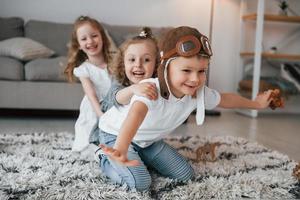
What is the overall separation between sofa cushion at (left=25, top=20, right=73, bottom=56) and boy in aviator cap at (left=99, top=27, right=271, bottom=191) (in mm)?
1671

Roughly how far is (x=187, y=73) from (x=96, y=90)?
68 centimetres

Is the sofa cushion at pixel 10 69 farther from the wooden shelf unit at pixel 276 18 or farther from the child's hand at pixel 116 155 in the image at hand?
the wooden shelf unit at pixel 276 18

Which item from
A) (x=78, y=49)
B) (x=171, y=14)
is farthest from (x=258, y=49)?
(x=78, y=49)

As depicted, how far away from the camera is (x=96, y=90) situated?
1682 mm

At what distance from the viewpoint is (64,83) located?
2.53 m

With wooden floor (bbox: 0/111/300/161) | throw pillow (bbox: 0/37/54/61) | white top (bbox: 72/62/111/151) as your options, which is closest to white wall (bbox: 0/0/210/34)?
throw pillow (bbox: 0/37/54/61)

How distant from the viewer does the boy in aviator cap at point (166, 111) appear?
1038mm

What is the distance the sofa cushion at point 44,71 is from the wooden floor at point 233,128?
0.89 feet

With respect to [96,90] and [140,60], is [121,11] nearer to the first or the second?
[96,90]

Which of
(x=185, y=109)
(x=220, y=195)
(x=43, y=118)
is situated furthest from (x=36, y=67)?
(x=220, y=195)

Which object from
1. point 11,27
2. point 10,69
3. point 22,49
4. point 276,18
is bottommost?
point 10,69

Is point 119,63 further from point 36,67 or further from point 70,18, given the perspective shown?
point 70,18

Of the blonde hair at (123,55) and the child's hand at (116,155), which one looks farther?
the blonde hair at (123,55)

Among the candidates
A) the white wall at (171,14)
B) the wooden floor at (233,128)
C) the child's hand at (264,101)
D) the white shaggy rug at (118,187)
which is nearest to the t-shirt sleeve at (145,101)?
the white shaggy rug at (118,187)
